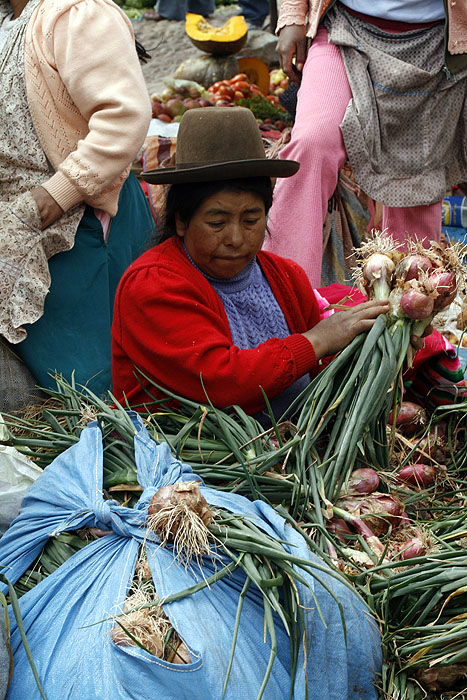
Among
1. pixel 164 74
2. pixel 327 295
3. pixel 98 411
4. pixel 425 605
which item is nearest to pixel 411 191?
pixel 327 295

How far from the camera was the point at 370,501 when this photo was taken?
6.08 ft

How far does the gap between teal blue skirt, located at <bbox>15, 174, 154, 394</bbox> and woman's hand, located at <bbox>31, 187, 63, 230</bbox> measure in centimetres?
16

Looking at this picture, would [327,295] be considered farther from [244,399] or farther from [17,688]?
[17,688]

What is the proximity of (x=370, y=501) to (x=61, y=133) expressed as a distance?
176cm

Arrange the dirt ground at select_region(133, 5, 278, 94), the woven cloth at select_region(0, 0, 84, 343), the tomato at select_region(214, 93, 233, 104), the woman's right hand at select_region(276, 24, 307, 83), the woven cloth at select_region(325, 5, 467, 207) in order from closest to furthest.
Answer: the woven cloth at select_region(0, 0, 84, 343), the woven cloth at select_region(325, 5, 467, 207), the woman's right hand at select_region(276, 24, 307, 83), the tomato at select_region(214, 93, 233, 104), the dirt ground at select_region(133, 5, 278, 94)

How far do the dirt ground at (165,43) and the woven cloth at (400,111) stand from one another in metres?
5.50

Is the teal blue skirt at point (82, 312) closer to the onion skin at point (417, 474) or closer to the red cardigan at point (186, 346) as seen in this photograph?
the red cardigan at point (186, 346)

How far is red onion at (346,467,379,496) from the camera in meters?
1.90

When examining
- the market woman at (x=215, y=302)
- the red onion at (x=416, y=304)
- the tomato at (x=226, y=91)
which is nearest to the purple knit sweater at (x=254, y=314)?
the market woman at (x=215, y=302)

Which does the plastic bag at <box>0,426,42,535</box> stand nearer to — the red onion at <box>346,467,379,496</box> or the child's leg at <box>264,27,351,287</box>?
the red onion at <box>346,467,379,496</box>

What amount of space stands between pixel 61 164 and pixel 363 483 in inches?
62.8

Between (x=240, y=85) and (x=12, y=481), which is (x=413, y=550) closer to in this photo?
(x=12, y=481)

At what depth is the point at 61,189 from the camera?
2.79m

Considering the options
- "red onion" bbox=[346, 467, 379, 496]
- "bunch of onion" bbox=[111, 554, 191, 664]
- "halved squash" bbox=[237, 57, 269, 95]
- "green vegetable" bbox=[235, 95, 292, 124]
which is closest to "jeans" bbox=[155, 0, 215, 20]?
"halved squash" bbox=[237, 57, 269, 95]
